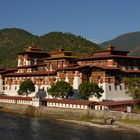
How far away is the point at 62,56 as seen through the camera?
11425cm

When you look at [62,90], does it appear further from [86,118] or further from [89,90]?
[86,118]

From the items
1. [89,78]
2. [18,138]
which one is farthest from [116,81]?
[18,138]

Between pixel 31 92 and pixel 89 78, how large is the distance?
20006mm

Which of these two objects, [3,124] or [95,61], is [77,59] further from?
[3,124]

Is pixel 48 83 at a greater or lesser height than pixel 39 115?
greater

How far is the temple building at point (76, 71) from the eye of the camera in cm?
9594

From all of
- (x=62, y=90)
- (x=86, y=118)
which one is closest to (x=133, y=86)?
(x=62, y=90)

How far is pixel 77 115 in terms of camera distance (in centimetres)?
8244

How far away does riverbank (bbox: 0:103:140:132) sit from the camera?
7223 centimetres

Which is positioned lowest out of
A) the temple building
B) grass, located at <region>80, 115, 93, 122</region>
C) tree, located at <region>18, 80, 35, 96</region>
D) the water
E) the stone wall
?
the water

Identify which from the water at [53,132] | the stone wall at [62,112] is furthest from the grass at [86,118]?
the water at [53,132]

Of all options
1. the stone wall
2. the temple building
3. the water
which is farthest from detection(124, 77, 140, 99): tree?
the water

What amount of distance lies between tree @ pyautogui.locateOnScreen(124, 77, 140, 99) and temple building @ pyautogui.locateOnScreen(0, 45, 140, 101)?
287 centimetres

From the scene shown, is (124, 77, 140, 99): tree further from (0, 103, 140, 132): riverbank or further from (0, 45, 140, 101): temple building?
(0, 103, 140, 132): riverbank
